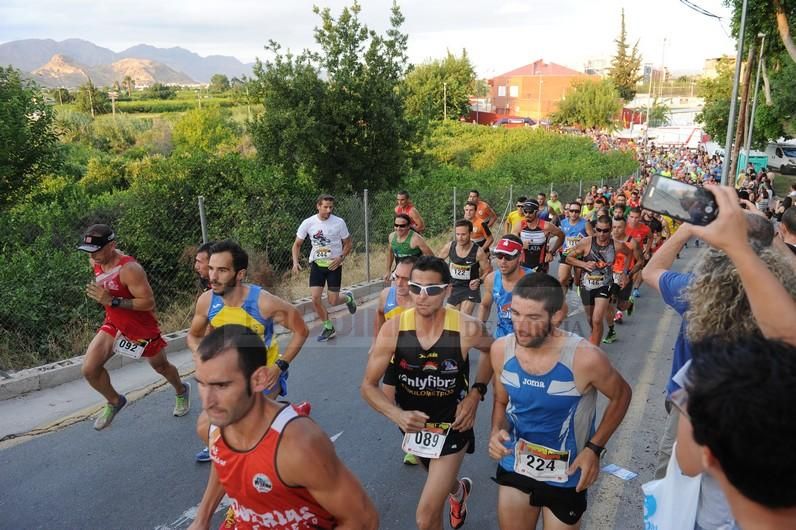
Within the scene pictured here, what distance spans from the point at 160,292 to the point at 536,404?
319 inches

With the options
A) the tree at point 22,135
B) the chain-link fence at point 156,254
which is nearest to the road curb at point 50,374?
the chain-link fence at point 156,254

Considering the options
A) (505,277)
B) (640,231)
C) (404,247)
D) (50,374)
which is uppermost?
(505,277)

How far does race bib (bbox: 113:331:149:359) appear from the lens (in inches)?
204

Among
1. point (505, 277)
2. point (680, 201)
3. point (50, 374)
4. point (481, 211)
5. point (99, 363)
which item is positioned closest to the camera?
point (680, 201)

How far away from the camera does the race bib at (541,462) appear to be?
300 cm

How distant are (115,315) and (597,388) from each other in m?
4.06

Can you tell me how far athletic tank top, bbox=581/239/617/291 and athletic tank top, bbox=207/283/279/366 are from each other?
4.33 metres

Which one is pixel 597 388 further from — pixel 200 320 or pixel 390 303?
pixel 200 320

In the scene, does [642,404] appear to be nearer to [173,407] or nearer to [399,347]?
[399,347]

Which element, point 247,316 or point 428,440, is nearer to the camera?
point 428,440

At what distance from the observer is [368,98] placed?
53.7 feet

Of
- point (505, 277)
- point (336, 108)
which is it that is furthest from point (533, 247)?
point (336, 108)

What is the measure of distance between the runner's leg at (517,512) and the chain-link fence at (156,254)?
5830 millimetres

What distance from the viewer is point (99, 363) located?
5090 mm
